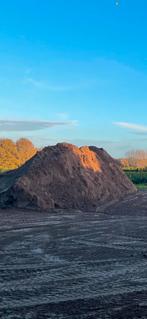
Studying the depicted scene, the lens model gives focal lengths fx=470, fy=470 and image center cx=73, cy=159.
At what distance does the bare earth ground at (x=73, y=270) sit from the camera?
6.32 m

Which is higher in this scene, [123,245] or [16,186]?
[16,186]

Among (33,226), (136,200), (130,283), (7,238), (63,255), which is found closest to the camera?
(130,283)

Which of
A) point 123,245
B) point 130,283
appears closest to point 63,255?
point 123,245

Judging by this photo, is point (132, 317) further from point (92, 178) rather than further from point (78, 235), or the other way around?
point (92, 178)

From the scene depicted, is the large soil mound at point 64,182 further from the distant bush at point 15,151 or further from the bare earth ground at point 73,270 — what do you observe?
the distant bush at point 15,151

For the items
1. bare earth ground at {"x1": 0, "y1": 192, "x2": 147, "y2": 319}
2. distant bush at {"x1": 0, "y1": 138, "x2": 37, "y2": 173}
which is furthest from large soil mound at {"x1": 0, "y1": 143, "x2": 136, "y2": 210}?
distant bush at {"x1": 0, "y1": 138, "x2": 37, "y2": 173}

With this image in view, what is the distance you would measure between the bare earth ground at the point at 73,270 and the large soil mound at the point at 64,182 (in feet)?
17.3

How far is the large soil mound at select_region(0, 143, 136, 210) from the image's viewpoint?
73.2 feet

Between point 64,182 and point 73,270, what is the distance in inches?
590

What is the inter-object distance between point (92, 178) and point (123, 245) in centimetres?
1330

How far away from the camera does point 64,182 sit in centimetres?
2366

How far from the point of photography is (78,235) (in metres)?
13.8

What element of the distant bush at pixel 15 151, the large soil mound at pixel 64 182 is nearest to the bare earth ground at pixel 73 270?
the large soil mound at pixel 64 182

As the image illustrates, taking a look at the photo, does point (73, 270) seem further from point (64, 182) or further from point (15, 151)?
point (15, 151)
